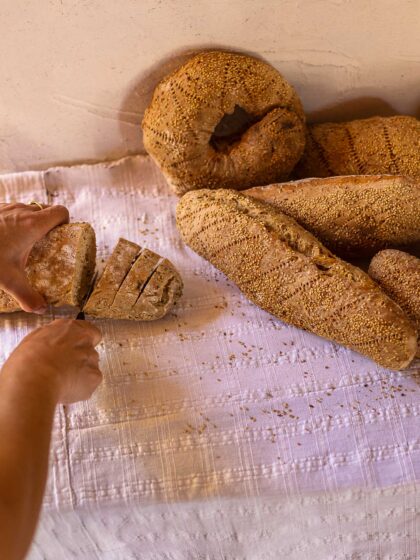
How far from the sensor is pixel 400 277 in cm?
104

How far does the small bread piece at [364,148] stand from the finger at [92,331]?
1.81 ft

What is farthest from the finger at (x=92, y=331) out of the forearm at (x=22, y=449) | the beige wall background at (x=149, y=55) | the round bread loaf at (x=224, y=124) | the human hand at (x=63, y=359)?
the beige wall background at (x=149, y=55)

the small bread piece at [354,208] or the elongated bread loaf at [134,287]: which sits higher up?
the small bread piece at [354,208]

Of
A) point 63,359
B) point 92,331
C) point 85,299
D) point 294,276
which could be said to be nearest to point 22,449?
point 63,359

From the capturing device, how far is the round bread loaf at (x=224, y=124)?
1.13 meters

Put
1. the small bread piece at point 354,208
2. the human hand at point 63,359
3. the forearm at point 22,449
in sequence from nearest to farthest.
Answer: the forearm at point 22,449
the human hand at point 63,359
the small bread piece at point 354,208

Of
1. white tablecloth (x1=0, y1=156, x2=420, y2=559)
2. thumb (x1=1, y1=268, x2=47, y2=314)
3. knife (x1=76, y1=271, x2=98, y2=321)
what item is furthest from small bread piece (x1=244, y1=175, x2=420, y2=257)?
thumb (x1=1, y1=268, x2=47, y2=314)

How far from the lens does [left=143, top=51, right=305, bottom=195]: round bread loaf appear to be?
1.13 metres

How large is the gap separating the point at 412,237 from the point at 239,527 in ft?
2.04

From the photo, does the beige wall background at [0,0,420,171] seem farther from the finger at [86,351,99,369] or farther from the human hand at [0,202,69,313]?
the finger at [86,351,99,369]

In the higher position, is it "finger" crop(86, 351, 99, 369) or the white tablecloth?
"finger" crop(86, 351, 99, 369)

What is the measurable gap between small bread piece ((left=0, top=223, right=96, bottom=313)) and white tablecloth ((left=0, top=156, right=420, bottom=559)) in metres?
0.07

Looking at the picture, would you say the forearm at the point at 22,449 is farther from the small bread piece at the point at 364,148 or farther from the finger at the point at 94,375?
the small bread piece at the point at 364,148

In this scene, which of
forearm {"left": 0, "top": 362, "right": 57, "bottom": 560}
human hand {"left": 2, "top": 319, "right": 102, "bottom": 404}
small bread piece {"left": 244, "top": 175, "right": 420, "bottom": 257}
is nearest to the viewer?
forearm {"left": 0, "top": 362, "right": 57, "bottom": 560}
